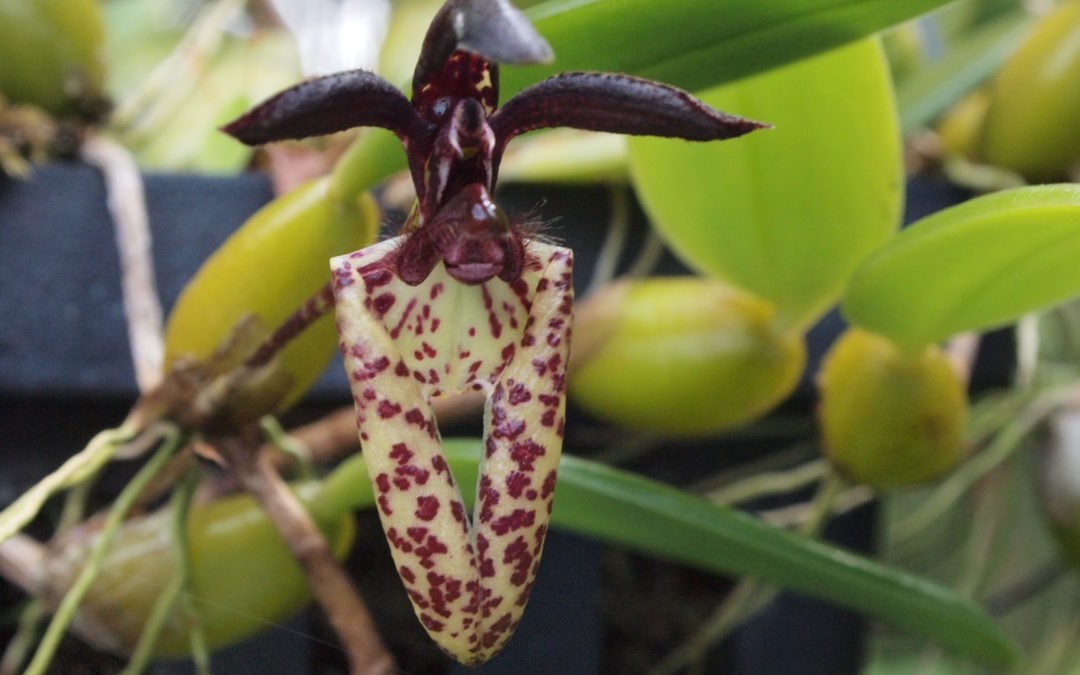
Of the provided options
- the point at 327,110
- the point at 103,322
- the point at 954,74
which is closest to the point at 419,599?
the point at 327,110

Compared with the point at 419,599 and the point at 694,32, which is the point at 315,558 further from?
the point at 694,32

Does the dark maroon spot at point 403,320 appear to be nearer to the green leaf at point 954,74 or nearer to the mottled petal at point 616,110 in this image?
the mottled petal at point 616,110

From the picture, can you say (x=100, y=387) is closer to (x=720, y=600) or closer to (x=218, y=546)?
(x=218, y=546)

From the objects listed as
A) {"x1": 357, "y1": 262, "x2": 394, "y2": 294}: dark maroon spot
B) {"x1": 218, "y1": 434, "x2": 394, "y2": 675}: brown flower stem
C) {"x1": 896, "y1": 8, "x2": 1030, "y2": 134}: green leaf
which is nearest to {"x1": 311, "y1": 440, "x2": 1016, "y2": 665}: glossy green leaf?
{"x1": 218, "y1": 434, "x2": 394, "y2": 675}: brown flower stem

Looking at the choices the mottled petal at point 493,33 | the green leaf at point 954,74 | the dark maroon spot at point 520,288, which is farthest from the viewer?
the green leaf at point 954,74

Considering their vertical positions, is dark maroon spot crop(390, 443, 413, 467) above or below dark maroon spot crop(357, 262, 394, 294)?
below

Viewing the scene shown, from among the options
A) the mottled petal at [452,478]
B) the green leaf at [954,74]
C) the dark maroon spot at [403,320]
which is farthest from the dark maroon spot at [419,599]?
the green leaf at [954,74]

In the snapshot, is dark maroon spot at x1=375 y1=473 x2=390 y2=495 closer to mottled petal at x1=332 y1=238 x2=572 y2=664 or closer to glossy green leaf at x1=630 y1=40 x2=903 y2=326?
mottled petal at x1=332 y1=238 x2=572 y2=664

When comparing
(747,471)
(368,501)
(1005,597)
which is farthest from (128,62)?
(1005,597)
